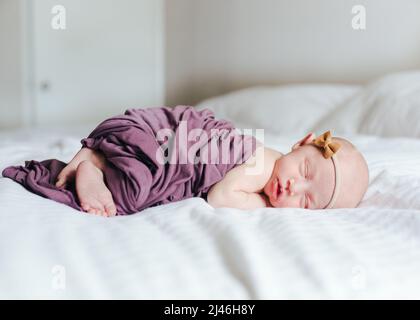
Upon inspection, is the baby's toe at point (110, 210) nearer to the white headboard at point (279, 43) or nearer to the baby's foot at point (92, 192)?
the baby's foot at point (92, 192)

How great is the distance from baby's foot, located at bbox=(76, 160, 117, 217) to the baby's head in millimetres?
334

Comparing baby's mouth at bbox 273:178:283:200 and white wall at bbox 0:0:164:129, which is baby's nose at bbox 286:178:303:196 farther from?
white wall at bbox 0:0:164:129

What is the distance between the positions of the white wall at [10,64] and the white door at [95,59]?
0.09 meters

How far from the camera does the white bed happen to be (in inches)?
24.5

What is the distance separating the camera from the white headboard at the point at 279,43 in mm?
2295

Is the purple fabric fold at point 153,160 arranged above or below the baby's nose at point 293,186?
above

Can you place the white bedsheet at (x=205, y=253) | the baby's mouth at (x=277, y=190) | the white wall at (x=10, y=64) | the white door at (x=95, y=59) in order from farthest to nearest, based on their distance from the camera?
the white door at (x=95, y=59), the white wall at (x=10, y=64), the baby's mouth at (x=277, y=190), the white bedsheet at (x=205, y=253)

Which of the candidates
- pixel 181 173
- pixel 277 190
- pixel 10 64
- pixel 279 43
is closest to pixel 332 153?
pixel 277 190

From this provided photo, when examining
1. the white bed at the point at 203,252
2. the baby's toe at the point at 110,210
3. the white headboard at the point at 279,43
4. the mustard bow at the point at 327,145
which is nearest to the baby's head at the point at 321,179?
the mustard bow at the point at 327,145

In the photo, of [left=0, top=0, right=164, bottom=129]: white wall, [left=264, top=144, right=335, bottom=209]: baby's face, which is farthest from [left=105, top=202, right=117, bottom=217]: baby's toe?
[left=0, top=0, right=164, bottom=129]: white wall

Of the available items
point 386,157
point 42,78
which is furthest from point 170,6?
point 386,157

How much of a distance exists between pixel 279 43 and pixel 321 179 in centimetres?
182

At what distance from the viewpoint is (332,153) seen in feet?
3.48
